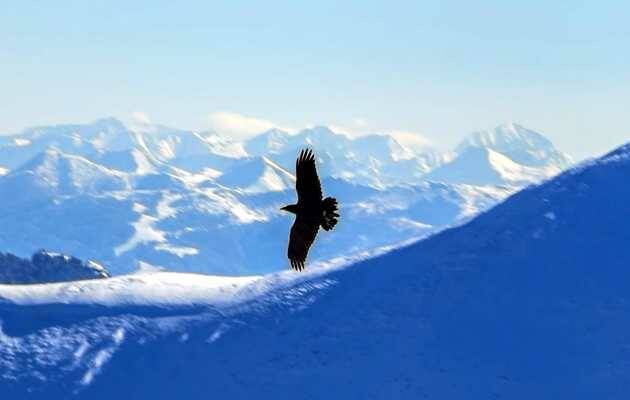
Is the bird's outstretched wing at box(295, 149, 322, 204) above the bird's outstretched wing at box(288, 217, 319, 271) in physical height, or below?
above

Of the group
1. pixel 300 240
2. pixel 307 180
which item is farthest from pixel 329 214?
pixel 307 180

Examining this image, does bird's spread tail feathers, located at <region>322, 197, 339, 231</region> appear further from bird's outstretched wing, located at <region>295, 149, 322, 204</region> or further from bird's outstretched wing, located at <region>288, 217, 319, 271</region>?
bird's outstretched wing, located at <region>295, 149, 322, 204</region>

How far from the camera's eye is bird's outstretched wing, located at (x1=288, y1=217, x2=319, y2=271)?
43.1 feet

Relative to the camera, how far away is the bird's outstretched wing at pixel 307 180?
12672 millimetres

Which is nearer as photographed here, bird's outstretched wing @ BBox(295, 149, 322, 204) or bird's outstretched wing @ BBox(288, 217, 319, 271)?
bird's outstretched wing @ BBox(295, 149, 322, 204)

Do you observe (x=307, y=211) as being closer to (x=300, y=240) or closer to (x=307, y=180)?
(x=307, y=180)

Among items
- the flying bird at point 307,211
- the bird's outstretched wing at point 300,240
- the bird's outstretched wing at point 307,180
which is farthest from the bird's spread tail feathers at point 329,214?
the bird's outstretched wing at point 307,180

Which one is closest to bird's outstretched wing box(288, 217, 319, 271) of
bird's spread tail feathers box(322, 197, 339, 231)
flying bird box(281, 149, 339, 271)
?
flying bird box(281, 149, 339, 271)

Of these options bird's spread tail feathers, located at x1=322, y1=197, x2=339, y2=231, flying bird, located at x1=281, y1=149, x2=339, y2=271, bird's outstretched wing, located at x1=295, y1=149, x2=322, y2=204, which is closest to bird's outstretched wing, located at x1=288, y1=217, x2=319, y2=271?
flying bird, located at x1=281, y1=149, x2=339, y2=271

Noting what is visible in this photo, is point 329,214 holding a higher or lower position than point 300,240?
higher

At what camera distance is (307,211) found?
1281 centimetres

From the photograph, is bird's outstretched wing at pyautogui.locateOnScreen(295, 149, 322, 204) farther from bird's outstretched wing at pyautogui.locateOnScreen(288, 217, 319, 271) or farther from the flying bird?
bird's outstretched wing at pyautogui.locateOnScreen(288, 217, 319, 271)

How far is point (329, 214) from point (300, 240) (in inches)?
20.5

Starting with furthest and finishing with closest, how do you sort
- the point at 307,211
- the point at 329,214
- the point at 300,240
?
the point at 300,240 → the point at 329,214 → the point at 307,211
